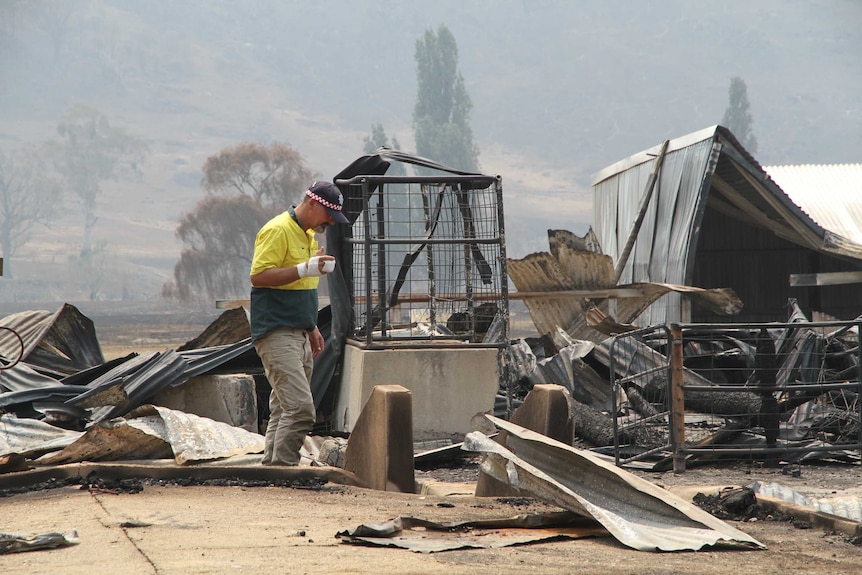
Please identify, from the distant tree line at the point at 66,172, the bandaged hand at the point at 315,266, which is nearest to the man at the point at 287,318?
the bandaged hand at the point at 315,266

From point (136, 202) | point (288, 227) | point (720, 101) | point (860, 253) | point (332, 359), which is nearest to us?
point (288, 227)

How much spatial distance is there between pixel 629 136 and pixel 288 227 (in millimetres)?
181779

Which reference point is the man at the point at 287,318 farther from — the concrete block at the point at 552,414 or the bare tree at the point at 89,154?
the bare tree at the point at 89,154

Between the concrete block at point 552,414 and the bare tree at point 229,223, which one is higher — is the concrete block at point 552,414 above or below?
below

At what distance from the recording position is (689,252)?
15.9 metres

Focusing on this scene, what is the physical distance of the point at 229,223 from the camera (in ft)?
282

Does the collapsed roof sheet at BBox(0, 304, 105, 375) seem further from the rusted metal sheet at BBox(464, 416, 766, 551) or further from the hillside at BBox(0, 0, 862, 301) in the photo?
the hillside at BBox(0, 0, 862, 301)

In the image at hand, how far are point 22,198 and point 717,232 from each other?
117092 millimetres

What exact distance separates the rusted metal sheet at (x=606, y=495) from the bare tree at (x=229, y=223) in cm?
7869

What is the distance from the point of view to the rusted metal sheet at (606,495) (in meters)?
4.60

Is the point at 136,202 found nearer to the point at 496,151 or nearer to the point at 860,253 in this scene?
the point at 496,151

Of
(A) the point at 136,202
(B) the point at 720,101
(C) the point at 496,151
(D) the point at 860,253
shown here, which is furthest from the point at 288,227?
(B) the point at 720,101

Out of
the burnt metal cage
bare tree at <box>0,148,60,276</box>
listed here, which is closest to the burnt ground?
the burnt metal cage

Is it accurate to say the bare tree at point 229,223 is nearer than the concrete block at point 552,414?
No
